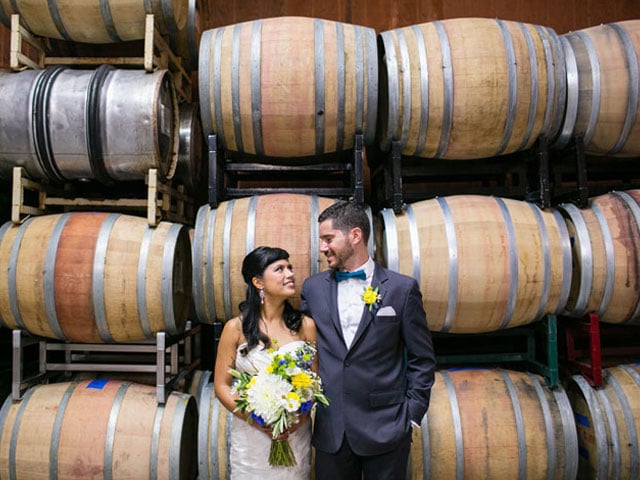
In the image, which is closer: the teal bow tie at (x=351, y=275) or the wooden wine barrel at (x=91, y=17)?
the teal bow tie at (x=351, y=275)

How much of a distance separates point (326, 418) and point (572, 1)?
168 inches

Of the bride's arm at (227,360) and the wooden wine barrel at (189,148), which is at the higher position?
the wooden wine barrel at (189,148)

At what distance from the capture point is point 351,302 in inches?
87.5

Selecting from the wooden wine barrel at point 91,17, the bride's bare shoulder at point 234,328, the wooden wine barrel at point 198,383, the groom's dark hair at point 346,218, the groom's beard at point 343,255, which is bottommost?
the wooden wine barrel at point 198,383

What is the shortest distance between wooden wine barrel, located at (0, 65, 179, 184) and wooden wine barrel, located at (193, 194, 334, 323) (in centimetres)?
63

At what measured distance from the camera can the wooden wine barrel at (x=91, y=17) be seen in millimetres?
3064

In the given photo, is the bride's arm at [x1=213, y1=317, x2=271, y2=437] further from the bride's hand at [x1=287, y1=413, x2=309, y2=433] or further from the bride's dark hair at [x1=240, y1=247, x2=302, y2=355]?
the bride's hand at [x1=287, y1=413, x2=309, y2=433]

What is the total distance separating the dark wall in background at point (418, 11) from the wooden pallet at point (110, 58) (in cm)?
93

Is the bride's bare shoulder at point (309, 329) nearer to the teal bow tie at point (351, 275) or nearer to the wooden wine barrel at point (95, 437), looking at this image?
the teal bow tie at point (351, 275)

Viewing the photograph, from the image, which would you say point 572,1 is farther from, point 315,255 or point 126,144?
point 126,144

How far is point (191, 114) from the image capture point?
3.51 meters

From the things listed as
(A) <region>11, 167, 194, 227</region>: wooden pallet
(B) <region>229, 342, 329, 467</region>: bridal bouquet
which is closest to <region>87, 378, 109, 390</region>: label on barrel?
(A) <region>11, 167, 194, 227</region>: wooden pallet

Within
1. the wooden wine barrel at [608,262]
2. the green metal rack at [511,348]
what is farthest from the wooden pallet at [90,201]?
the wooden wine barrel at [608,262]

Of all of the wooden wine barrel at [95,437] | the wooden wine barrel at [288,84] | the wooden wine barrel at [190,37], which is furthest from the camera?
the wooden wine barrel at [190,37]
